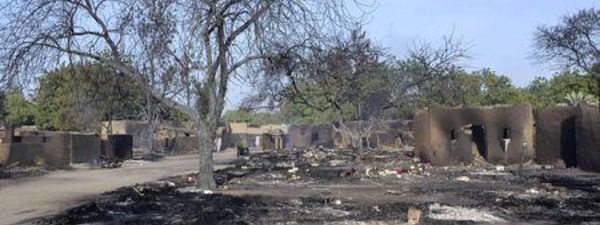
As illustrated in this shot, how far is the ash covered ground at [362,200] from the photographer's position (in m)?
12.1

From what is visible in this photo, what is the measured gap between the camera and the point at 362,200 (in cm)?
1556

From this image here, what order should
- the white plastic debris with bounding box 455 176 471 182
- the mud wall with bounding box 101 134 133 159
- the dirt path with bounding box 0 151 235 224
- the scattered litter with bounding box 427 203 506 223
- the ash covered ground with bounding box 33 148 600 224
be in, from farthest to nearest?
the mud wall with bounding box 101 134 133 159, the white plastic debris with bounding box 455 176 471 182, the dirt path with bounding box 0 151 235 224, the ash covered ground with bounding box 33 148 600 224, the scattered litter with bounding box 427 203 506 223

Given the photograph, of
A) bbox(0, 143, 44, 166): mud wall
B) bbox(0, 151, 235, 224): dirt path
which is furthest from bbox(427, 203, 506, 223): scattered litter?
bbox(0, 143, 44, 166): mud wall

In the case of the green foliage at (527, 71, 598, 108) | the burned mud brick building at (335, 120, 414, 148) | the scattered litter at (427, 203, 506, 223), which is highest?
the green foliage at (527, 71, 598, 108)

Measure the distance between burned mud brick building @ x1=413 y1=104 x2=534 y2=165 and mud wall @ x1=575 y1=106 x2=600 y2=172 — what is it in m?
2.68

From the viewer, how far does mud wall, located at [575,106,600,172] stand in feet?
73.6

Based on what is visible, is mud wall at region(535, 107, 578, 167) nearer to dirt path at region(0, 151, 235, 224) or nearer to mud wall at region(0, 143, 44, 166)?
dirt path at region(0, 151, 235, 224)

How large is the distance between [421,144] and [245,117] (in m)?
89.3

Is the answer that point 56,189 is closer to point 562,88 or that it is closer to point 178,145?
point 178,145

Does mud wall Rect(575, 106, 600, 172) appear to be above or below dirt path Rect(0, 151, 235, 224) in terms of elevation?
above

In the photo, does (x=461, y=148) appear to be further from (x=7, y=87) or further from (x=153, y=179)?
(x=7, y=87)

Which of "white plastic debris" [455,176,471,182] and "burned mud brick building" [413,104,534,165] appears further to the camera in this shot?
"burned mud brick building" [413,104,534,165]

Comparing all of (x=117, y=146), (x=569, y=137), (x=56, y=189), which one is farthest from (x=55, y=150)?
(x=569, y=137)

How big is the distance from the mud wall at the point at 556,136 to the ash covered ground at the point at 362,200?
56.9 inches
